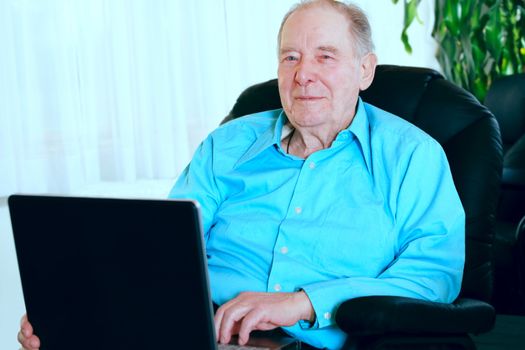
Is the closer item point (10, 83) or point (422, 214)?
point (422, 214)

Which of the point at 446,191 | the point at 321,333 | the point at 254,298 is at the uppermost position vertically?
the point at 446,191

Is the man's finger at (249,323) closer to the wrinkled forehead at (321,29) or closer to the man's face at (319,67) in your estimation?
the man's face at (319,67)

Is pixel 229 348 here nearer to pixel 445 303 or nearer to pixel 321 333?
pixel 321 333

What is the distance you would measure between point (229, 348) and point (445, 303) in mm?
419

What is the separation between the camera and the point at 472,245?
1.62m

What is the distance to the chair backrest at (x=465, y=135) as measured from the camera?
1.62 m

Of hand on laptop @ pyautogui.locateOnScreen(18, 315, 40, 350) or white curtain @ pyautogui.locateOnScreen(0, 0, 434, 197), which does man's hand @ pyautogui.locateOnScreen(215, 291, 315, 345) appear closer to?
hand on laptop @ pyautogui.locateOnScreen(18, 315, 40, 350)

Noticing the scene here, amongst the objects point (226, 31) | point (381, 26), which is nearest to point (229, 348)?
point (226, 31)

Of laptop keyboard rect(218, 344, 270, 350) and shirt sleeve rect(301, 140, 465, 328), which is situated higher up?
shirt sleeve rect(301, 140, 465, 328)

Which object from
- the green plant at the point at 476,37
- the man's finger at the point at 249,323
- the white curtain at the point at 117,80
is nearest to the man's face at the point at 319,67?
the man's finger at the point at 249,323

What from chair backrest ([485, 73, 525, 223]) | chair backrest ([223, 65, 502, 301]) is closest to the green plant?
chair backrest ([485, 73, 525, 223])

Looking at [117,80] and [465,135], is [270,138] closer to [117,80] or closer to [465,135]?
[465,135]

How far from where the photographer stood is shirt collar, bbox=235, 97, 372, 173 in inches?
64.6

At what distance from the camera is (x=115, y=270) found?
3.49 feet
